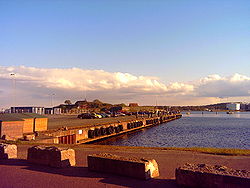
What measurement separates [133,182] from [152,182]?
687 mm

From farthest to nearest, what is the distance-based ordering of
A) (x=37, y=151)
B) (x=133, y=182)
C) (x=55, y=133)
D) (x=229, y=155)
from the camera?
1. (x=55, y=133)
2. (x=229, y=155)
3. (x=37, y=151)
4. (x=133, y=182)

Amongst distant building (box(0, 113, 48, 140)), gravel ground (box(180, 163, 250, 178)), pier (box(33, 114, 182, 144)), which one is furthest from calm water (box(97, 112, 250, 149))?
gravel ground (box(180, 163, 250, 178))

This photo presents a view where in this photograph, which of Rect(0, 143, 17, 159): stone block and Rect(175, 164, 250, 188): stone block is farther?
Rect(0, 143, 17, 159): stone block

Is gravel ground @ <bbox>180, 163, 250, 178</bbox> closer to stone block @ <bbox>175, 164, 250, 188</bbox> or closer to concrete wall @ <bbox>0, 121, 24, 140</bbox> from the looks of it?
stone block @ <bbox>175, 164, 250, 188</bbox>

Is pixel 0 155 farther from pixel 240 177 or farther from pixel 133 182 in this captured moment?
pixel 240 177

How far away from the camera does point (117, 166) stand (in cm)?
1047

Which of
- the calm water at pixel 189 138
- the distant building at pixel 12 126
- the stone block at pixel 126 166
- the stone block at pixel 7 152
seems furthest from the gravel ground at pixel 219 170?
the calm water at pixel 189 138

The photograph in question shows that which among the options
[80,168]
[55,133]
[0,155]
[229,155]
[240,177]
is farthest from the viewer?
[55,133]

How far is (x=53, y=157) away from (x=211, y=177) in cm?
712

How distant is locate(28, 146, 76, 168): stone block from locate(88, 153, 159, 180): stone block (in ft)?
5.17

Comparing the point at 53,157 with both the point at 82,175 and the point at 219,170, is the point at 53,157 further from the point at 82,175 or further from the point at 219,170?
the point at 219,170

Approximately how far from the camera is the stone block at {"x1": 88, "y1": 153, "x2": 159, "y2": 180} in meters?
9.84

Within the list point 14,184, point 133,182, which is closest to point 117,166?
point 133,182

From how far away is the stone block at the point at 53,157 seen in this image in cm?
1210
